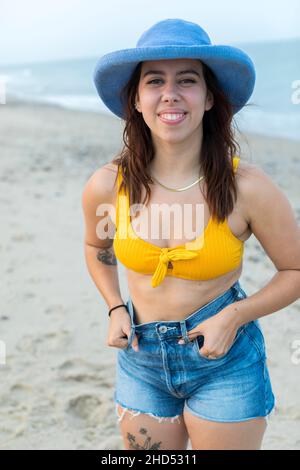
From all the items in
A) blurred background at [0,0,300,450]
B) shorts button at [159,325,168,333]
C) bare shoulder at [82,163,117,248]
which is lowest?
blurred background at [0,0,300,450]

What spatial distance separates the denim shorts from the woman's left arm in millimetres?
94

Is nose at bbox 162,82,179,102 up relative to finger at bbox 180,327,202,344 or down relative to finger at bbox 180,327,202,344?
up

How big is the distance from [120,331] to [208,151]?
743mm

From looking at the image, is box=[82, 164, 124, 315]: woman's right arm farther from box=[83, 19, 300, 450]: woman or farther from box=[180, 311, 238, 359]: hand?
box=[180, 311, 238, 359]: hand

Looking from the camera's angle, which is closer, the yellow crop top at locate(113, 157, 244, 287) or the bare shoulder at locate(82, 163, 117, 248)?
the yellow crop top at locate(113, 157, 244, 287)

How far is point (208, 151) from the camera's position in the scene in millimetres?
2268

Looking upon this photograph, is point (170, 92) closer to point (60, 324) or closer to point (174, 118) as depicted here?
point (174, 118)

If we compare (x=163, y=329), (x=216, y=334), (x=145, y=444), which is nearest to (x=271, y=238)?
(x=216, y=334)

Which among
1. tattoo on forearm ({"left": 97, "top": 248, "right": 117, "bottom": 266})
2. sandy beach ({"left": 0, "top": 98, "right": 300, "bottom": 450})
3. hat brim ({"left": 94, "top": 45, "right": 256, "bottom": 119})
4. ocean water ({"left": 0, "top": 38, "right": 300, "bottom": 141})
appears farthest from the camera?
ocean water ({"left": 0, "top": 38, "right": 300, "bottom": 141})

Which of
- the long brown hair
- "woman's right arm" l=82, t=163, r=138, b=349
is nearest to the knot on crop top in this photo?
the long brown hair

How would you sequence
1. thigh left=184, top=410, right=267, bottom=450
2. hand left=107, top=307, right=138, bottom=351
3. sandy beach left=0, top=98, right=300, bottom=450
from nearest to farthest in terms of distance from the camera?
thigh left=184, top=410, right=267, bottom=450, hand left=107, top=307, right=138, bottom=351, sandy beach left=0, top=98, right=300, bottom=450

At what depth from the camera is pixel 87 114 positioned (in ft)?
68.2

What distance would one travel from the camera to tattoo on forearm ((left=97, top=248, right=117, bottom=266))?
263 centimetres
